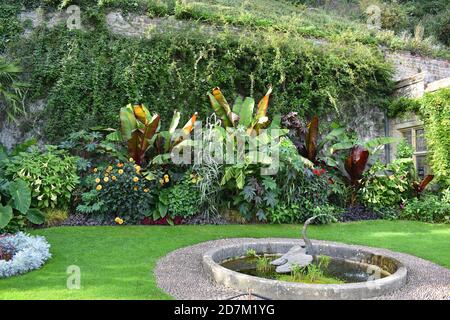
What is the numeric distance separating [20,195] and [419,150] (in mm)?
9004

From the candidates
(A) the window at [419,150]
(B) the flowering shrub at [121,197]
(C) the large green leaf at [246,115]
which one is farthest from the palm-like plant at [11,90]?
(A) the window at [419,150]

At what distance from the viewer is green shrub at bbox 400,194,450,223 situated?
26.8 feet

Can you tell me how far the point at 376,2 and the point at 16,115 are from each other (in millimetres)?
14918

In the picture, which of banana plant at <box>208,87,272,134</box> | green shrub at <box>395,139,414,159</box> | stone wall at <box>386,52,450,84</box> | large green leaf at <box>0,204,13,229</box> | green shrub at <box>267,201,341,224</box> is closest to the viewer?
large green leaf at <box>0,204,13,229</box>

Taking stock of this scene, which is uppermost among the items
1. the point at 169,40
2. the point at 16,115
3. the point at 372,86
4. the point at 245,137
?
the point at 169,40

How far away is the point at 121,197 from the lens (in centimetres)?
704

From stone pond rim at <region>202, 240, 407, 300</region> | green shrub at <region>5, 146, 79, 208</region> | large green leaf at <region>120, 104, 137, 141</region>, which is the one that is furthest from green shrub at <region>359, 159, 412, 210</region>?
green shrub at <region>5, 146, 79, 208</region>

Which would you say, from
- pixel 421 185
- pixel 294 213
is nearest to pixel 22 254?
pixel 294 213

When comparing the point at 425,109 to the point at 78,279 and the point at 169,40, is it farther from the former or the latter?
the point at 78,279

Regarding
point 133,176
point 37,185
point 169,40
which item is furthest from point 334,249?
point 169,40

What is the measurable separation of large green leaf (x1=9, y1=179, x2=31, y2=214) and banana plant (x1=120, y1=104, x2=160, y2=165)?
2029mm

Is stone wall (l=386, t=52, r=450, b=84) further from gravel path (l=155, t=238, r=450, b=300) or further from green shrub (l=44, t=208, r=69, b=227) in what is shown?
green shrub (l=44, t=208, r=69, b=227)

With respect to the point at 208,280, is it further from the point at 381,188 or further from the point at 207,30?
the point at 207,30

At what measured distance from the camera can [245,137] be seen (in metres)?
7.62
